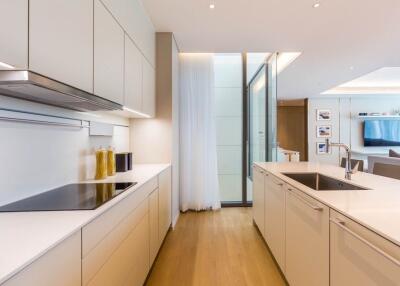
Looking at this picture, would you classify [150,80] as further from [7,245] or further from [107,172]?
[7,245]

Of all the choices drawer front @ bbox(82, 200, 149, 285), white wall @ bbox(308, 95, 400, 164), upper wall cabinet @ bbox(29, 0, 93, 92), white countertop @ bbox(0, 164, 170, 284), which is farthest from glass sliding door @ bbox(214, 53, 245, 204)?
white wall @ bbox(308, 95, 400, 164)

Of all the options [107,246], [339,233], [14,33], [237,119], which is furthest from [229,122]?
[14,33]

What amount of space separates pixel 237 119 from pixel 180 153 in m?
1.27

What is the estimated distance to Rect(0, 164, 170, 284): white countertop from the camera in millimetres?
669

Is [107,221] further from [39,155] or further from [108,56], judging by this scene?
[108,56]

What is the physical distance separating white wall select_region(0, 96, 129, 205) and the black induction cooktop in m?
0.08

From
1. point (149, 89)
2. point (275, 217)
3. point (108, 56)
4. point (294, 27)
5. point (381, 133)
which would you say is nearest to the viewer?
point (108, 56)

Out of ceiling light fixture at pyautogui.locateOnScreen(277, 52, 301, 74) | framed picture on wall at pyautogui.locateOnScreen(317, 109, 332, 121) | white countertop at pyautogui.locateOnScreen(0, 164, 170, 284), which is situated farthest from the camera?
framed picture on wall at pyautogui.locateOnScreen(317, 109, 332, 121)

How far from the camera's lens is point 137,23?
2.44m

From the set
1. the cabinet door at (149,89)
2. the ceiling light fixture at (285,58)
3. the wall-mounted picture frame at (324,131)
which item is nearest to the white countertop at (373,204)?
the cabinet door at (149,89)

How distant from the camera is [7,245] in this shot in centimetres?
76

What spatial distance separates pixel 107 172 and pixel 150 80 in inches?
51.4

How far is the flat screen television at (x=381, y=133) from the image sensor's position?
307 inches

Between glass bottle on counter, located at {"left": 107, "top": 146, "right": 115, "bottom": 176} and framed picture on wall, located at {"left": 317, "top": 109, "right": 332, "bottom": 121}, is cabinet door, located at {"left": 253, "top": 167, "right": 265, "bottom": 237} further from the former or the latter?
framed picture on wall, located at {"left": 317, "top": 109, "right": 332, "bottom": 121}
